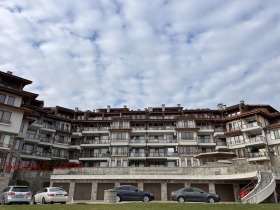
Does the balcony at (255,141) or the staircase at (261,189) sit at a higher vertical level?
the balcony at (255,141)

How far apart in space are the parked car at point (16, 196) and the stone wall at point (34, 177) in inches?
685

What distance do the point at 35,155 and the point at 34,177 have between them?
54.4ft

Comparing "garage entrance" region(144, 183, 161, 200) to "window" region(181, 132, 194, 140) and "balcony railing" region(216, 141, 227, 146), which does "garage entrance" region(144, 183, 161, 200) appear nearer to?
"window" region(181, 132, 194, 140)

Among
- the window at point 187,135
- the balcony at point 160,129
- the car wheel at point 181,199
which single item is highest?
the balcony at point 160,129

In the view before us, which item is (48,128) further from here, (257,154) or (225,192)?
(257,154)

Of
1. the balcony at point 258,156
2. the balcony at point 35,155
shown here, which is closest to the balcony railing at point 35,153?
the balcony at point 35,155

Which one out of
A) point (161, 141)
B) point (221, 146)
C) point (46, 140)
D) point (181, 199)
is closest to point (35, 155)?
point (46, 140)

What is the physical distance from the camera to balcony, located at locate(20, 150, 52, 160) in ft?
171

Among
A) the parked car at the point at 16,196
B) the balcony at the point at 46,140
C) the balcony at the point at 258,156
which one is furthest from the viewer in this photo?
the balcony at the point at 46,140

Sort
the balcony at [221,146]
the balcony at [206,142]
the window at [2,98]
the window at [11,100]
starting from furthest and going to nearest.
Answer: the balcony at [206,142] → the balcony at [221,146] → the window at [11,100] → the window at [2,98]

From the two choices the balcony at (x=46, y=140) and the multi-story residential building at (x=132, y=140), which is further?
the balcony at (x=46, y=140)

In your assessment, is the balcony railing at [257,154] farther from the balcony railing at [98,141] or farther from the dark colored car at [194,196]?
the balcony railing at [98,141]

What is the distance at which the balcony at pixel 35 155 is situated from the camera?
5218cm

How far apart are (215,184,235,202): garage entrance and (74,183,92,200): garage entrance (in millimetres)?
17374
